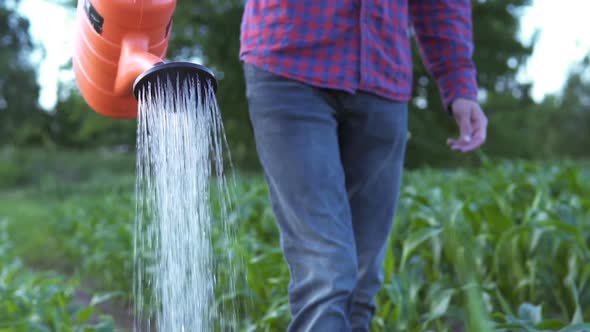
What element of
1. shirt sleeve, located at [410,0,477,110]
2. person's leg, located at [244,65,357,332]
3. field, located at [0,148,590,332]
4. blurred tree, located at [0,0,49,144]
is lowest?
field, located at [0,148,590,332]

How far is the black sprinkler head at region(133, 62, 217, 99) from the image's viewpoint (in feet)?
3.76

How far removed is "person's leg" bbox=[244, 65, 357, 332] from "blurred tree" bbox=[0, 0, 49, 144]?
19.7m

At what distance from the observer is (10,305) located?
7.42 feet

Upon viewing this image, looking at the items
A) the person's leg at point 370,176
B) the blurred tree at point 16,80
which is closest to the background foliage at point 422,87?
the person's leg at point 370,176

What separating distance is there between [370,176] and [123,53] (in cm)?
70

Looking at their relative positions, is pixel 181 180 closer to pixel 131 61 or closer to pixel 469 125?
pixel 131 61

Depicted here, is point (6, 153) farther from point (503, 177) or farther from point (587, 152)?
point (587, 152)

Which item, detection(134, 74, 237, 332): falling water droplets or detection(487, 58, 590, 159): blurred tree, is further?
detection(487, 58, 590, 159): blurred tree

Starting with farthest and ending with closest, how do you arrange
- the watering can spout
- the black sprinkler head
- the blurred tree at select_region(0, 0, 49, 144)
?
the blurred tree at select_region(0, 0, 49, 144) < the watering can spout < the black sprinkler head

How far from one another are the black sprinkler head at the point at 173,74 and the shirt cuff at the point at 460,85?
0.97 meters

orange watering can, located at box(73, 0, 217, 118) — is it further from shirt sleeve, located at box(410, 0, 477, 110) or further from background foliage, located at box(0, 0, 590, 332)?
shirt sleeve, located at box(410, 0, 477, 110)

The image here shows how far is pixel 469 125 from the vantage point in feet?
6.15

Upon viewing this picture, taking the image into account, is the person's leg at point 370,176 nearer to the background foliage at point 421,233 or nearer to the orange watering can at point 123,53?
the background foliage at point 421,233

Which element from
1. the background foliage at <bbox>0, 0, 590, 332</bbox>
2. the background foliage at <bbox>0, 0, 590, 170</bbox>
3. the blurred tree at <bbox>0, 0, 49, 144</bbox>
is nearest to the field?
the background foliage at <bbox>0, 0, 590, 332</bbox>
